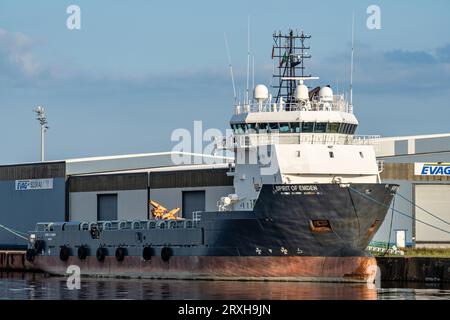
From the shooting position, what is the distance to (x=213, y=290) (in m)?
52.2

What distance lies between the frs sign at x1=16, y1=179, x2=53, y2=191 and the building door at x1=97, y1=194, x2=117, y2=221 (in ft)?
18.7

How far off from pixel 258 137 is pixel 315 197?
572cm

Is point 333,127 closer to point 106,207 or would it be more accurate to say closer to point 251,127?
point 251,127

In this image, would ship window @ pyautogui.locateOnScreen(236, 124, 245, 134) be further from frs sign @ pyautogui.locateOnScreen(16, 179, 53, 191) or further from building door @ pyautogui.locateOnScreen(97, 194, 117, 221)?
frs sign @ pyautogui.locateOnScreen(16, 179, 53, 191)

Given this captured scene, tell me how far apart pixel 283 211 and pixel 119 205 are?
19.3 meters

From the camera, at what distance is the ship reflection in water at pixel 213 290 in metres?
49.0

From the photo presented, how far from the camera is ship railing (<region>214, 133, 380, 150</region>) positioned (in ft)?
194

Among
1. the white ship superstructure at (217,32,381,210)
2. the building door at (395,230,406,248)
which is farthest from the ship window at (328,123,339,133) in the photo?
the building door at (395,230,406,248)

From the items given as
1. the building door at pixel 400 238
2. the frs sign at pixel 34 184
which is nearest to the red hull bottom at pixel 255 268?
the building door at pixel 400 238

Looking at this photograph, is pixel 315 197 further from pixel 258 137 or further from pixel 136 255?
pixel 136 255

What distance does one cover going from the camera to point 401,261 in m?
59.3

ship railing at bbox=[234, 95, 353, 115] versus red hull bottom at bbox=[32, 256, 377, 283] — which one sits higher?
ship railing at bbox=[234, 95, 353, 115]
